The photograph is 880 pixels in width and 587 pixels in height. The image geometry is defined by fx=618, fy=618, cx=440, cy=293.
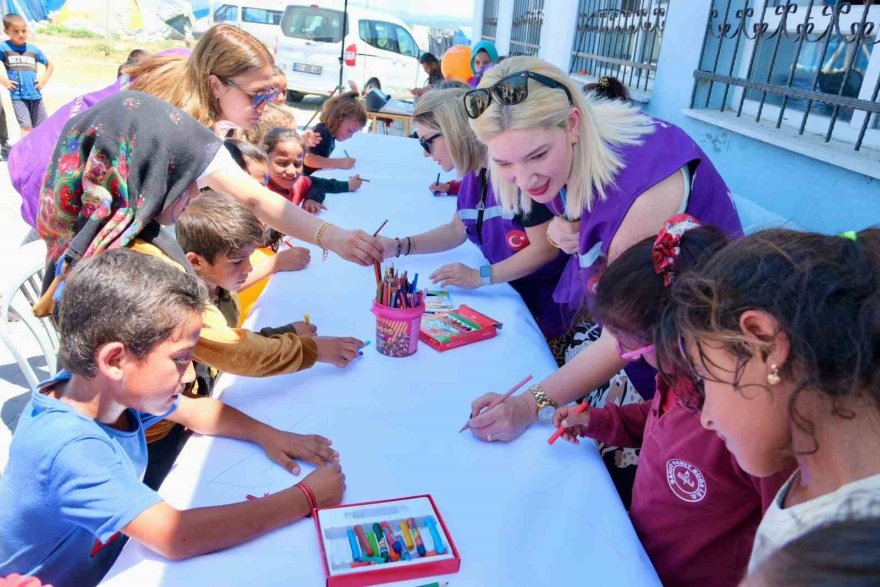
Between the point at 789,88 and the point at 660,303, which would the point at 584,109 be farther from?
the point at 789,88

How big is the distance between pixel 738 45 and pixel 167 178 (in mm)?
2487

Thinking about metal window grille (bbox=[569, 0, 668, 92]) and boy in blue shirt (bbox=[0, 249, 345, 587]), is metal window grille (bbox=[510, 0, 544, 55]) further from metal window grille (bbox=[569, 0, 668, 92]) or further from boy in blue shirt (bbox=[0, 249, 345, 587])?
boy in blue shirt (bbox=[0, 249, 345, 587])

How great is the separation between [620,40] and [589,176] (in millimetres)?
3283

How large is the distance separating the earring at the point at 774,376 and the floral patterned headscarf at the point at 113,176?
50.5 inches

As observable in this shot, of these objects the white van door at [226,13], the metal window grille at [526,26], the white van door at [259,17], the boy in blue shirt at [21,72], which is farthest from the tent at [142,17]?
the metal window grille at [526,26]

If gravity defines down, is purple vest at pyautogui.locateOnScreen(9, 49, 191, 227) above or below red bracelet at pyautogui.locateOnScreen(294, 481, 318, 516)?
above

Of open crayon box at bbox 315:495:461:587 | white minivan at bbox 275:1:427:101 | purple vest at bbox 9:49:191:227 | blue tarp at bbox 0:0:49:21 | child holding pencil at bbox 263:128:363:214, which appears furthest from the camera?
blue tarp at bbox 0:0:49:21

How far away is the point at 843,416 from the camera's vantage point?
25.9 inches

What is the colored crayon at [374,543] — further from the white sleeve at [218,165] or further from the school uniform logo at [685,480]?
the white sleeve at [218,165]

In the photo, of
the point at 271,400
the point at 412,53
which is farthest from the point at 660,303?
the point at 412,53

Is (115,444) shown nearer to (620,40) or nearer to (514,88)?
(514,88)

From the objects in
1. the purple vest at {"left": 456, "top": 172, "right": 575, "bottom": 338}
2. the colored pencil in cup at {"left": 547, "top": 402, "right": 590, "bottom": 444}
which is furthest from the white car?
the colored pencil in cup at {"left": 547, "top": 402, "right": 590, "bottom": 444}

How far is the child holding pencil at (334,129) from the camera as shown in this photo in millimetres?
3818

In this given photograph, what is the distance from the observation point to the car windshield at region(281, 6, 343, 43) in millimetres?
10469
